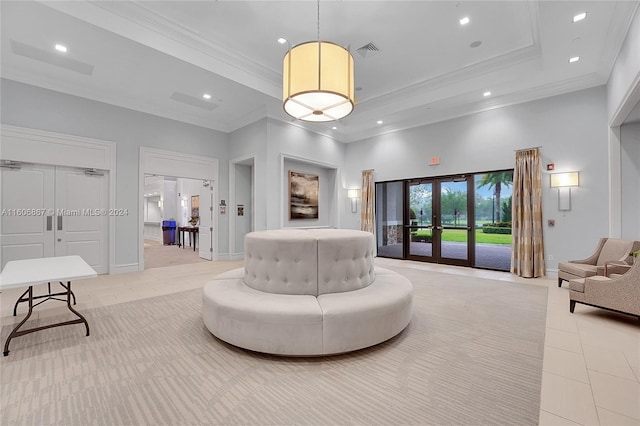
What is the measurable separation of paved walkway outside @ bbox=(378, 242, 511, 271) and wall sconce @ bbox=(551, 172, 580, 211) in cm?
174

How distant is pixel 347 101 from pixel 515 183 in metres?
4.52

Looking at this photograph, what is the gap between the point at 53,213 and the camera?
5.34 m

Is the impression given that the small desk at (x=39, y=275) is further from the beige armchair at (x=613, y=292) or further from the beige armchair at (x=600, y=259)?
the beige armchair at (x=600, y=259)

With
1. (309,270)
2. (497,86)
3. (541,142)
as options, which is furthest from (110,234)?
(541,142)

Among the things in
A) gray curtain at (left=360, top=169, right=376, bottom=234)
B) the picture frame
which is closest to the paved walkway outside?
gray curtain at (left=360, top=169, right=376, bottom=234)

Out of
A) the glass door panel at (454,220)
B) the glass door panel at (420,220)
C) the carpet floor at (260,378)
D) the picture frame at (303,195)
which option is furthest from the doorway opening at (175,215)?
the glass door panel at (454,220)

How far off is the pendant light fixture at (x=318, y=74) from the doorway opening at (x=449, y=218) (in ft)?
15.0

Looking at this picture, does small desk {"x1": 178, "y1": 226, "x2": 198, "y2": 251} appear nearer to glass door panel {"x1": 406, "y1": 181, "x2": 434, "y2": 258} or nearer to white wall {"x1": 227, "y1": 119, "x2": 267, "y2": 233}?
white wall {"x1": 227, "y1": 119, "x2": 267, "y2": 233}

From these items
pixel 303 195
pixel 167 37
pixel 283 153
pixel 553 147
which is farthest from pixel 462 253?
pixel 167 37

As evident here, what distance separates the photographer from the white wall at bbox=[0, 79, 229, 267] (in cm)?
502

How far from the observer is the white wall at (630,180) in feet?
15.7

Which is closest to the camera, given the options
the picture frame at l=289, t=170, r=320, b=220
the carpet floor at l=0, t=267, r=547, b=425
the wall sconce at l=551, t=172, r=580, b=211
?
the carpet floor at l=0, t=267, r=547, b=425

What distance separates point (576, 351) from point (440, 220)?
4.85m

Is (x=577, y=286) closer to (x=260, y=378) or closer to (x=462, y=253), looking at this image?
(x=462, y=253)
